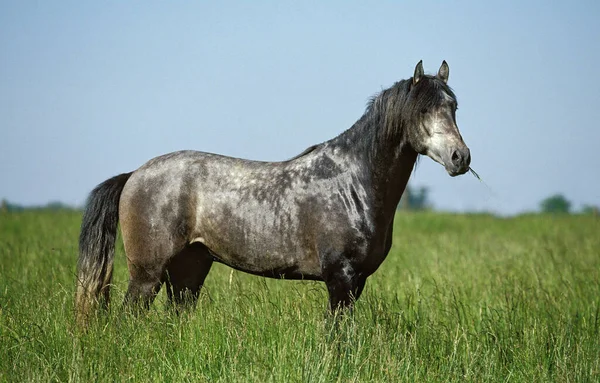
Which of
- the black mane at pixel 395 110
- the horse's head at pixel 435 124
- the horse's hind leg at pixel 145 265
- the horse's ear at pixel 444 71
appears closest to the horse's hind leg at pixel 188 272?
the horse's hind leg at pixel 145 265

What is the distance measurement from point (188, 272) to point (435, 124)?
2.64 m

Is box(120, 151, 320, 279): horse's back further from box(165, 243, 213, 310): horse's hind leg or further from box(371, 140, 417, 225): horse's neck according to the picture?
box(371, 140, 417, 225): horse's neck

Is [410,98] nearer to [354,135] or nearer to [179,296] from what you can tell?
[354,135]

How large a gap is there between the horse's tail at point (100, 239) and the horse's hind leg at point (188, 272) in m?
A: 0.58

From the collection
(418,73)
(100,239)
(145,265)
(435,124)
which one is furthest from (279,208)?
(100,239)

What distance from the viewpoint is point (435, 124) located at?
5.07 metres

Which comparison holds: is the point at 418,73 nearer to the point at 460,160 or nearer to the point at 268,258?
the point at 460,160

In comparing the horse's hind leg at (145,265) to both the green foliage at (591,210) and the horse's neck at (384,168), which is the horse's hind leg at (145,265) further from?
the green foliage at (591,210)

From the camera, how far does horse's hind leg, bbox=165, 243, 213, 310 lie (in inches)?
235

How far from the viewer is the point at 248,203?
18.5ft

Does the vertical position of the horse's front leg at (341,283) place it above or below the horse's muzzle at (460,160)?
below

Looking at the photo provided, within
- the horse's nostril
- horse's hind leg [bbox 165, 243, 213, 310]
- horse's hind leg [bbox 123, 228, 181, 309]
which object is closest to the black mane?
the horse's nostril

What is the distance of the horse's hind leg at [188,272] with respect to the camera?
597 cm

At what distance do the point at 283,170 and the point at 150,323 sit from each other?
1.68 meters
